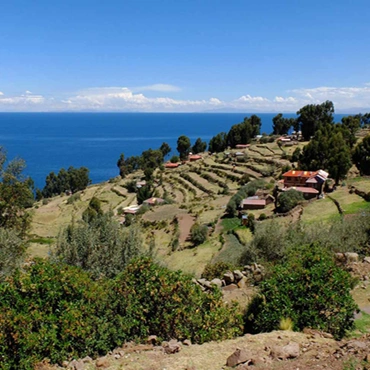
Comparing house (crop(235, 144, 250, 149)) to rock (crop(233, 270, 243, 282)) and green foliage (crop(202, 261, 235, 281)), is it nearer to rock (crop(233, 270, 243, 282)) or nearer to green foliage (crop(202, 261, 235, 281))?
green foliage (crop(202, 261, 235, 281))

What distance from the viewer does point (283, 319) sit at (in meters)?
10.5

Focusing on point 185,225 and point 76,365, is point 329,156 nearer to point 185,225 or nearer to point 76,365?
point 185,225

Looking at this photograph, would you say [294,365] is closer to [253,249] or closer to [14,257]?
[253,249]

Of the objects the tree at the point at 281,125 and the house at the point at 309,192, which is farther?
the tree at the point at 281,125

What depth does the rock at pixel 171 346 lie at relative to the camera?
31.8 feet

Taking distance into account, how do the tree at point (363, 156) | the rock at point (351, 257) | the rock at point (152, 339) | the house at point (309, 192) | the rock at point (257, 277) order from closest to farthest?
the rock at point (152, 339) → the rock at point (257, 277) → the rock at point (351, 257) → the house at point (309, 192) → the tree at point (363, 156)

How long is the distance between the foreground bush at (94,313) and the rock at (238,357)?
5.03 ft

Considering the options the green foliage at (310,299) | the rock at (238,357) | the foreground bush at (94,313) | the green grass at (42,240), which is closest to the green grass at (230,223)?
the green grass at (42,240)

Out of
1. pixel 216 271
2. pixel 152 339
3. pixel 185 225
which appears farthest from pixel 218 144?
pixel 152 339

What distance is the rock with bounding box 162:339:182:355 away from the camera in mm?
9688

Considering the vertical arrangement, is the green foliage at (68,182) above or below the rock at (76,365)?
below

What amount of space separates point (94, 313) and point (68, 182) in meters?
112

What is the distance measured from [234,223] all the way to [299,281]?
3391 cm

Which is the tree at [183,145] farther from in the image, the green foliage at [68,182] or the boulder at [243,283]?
the boulder at [243,283]
